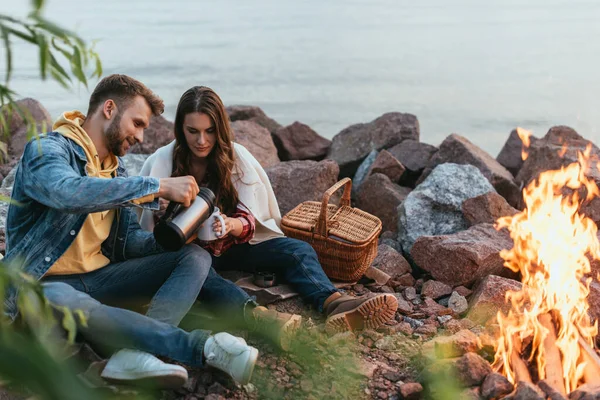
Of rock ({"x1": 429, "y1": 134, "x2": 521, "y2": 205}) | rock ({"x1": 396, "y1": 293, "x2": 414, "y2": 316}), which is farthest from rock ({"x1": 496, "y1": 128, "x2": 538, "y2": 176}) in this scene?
rock ({"x1": 396, "y1": 293, "x2": 414, "y2": 316})

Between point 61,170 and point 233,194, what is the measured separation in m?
1.06

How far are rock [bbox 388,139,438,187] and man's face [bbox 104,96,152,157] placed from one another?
9.75 feet

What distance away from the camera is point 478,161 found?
5465 millimetres

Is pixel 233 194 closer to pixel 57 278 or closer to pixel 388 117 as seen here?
pixel 57 278

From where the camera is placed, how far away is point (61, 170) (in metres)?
2.74

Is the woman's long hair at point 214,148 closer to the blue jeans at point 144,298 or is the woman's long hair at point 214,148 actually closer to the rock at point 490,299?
the blue jeans at point 144,298

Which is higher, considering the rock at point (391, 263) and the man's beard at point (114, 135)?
the man's beard at point (114, 135)

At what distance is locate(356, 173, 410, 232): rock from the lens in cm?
506

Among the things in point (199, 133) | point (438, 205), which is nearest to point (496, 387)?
point (199, 133)

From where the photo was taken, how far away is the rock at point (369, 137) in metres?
6.02

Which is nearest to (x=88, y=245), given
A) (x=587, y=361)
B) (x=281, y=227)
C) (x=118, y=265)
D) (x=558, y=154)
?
(x=118, y=265)

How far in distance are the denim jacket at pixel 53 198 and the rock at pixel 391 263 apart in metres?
1.64

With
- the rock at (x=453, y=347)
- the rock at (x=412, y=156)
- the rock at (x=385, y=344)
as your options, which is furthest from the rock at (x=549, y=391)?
the rock at (x=412, y=156)

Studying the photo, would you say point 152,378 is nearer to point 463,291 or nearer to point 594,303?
point 463,291
